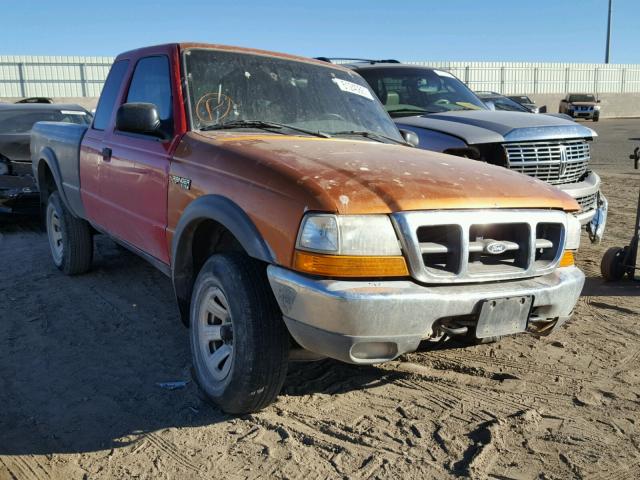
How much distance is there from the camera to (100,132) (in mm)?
4902

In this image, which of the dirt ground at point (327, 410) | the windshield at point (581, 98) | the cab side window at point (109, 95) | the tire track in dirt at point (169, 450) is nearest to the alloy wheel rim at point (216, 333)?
the dirt ground at point (327, 410)

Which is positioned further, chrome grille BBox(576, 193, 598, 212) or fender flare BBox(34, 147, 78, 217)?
chrome grille BBox(576, 193, 598, 212)

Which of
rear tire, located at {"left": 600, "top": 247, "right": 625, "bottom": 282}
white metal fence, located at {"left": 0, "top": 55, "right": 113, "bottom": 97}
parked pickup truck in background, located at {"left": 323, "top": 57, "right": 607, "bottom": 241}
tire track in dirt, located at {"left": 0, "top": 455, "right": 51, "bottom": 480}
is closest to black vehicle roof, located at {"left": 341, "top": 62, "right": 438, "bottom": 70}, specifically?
parked pickup truck in background, located at {"left": 323, "top": 57, "right": 607, "bottom": 241}

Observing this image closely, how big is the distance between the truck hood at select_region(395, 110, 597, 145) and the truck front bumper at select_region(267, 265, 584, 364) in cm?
326

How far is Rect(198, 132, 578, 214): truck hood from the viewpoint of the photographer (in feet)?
8.98

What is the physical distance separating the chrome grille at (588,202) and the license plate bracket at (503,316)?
339cm

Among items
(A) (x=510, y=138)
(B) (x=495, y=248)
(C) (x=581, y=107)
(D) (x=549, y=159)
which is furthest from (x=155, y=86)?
(C) (x=581, y=107)

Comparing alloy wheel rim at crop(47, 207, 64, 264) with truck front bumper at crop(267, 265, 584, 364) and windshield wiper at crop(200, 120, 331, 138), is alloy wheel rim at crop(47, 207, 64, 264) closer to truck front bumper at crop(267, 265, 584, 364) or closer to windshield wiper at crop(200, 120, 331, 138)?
windshield wiper at crop(200, 120, 331, 138)

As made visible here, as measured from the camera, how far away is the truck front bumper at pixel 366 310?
2621 mm

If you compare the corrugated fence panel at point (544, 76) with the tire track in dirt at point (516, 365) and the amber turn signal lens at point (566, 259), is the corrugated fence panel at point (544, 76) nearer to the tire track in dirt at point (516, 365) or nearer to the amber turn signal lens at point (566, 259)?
the tire track in dirt at point (516, 365)

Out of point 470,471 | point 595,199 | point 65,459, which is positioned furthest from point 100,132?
point 595,199

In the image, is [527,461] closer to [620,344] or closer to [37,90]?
[620,344]

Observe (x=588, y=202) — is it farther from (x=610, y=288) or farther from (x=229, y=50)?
(x=229, y=50)

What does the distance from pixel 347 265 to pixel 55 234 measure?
449 centimetres
